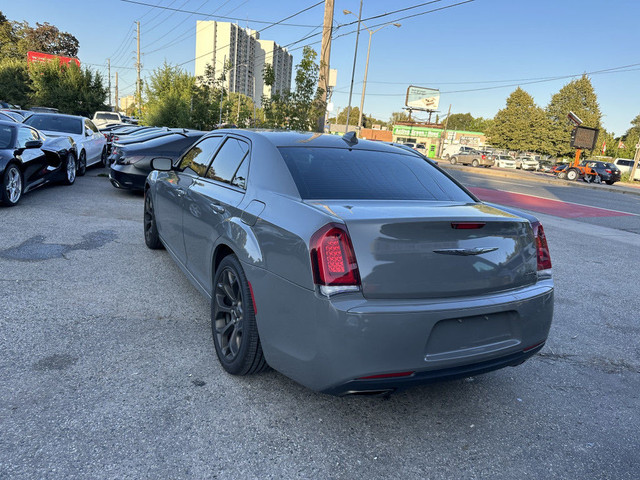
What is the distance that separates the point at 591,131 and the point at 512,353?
40.2 meters

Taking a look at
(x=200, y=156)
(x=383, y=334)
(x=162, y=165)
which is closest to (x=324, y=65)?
(x=162, y=165)

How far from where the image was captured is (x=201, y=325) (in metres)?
3.60

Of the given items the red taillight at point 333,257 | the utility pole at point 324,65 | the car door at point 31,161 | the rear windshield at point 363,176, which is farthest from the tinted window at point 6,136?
the utility pole at point 324,65

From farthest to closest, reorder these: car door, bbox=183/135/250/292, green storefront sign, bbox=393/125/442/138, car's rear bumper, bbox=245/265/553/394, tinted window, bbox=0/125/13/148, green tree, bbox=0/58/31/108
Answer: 1. green storefront sign, bbox=393/125/442/138
2. green tree, bbox=0/58/31/108
3. tinted window, bbox=0/125/13/148
4. car door, bbox=183/135/250/292
5. car's rear bumper, bbox=245/265/553/394

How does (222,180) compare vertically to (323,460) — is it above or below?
above

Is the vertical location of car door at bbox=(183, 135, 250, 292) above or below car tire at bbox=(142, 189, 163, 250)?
A: above

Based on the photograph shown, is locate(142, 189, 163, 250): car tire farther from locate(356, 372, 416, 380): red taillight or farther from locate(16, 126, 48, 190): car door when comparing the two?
locate(356, 372, 416, 380): red taillight

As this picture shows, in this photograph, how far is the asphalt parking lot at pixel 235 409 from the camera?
2154 millimetres

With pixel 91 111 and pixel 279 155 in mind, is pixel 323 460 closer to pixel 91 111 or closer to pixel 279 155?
pixel 279 155

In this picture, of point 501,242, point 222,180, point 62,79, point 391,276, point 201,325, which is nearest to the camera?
point 391,276

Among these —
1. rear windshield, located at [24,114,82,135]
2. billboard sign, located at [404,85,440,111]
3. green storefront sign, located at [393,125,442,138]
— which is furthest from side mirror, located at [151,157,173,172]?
billboard sign, located at [404,85,440,111]

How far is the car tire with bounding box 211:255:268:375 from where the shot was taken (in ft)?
8.60

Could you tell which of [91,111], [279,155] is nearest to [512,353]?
[279,155]

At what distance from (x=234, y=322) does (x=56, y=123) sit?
10888 millimetres
